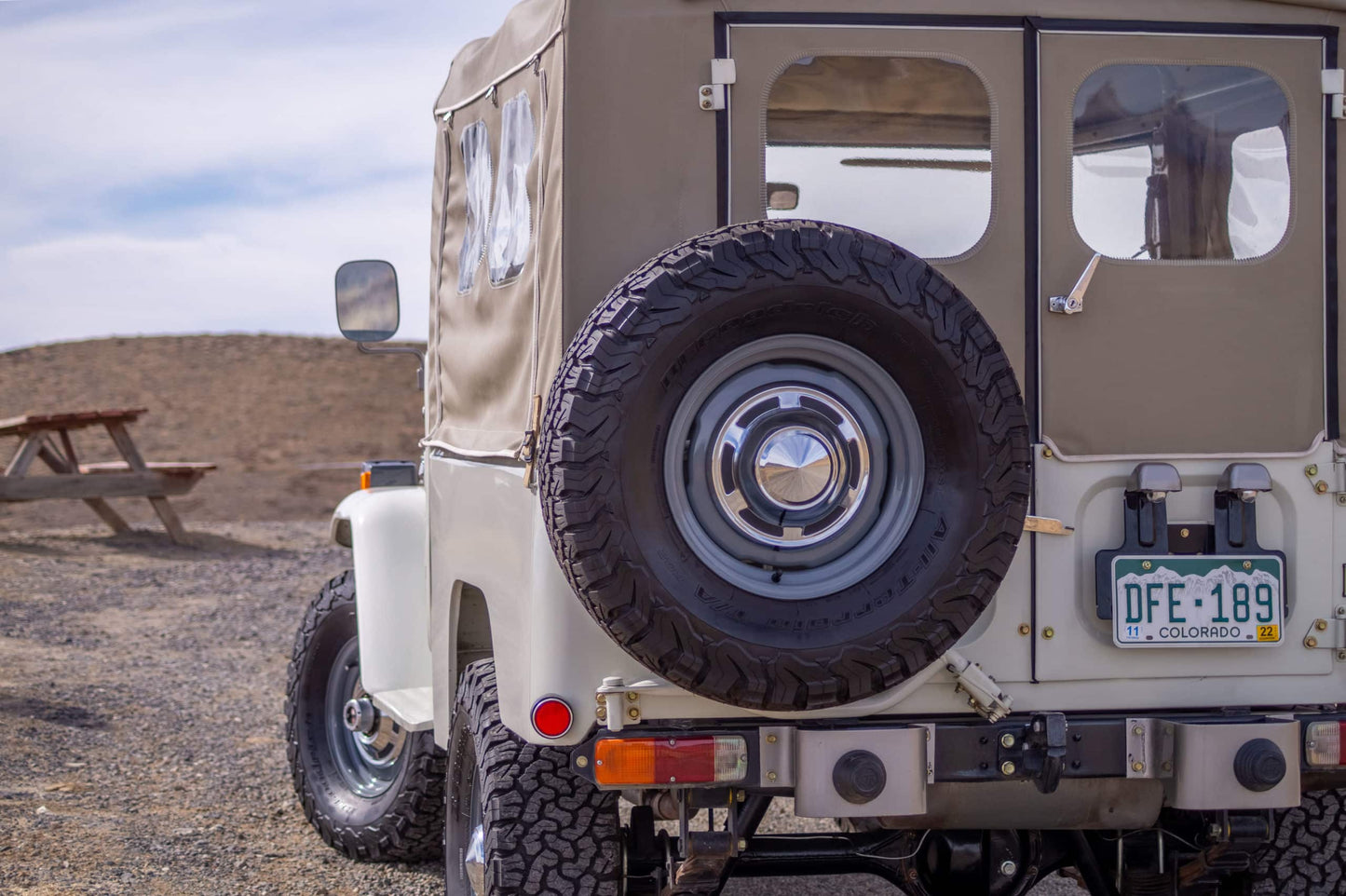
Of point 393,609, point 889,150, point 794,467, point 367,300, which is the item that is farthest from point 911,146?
point 393,609

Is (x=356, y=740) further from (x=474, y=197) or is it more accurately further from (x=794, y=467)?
(x=794, y=467)

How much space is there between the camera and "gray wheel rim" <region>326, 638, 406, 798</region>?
5066mm

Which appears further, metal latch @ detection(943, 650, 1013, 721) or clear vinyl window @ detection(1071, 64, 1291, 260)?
clear vinyl window @ detection(1071, 64, 1291, 260)

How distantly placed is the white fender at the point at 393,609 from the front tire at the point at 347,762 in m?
0.19

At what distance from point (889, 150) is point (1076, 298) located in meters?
0.53

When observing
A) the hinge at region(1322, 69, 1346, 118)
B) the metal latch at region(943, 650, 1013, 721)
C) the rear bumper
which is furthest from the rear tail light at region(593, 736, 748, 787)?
the hinge at region(1322, 69, 1346, 118)

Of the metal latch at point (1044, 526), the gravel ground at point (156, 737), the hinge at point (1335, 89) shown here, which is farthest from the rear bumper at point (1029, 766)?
the gravel ground at point (156, 737)

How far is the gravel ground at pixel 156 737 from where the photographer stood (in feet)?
15.7

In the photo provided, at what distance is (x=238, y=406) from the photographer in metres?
25.5

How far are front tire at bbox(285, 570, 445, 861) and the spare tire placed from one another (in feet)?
7.06

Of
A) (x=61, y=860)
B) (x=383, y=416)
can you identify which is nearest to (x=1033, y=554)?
(x=61, y=860)

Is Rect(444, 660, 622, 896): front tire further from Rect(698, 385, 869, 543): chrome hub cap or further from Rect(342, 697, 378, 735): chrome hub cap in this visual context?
Rect(342, 697, 378, 735): chrome hub cap

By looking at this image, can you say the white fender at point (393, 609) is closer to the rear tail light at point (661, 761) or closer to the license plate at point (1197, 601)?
the rear tail light at point (661, 761)

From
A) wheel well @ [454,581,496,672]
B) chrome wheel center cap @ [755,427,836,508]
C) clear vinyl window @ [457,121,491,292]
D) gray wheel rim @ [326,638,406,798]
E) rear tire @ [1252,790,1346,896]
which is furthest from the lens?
gray wheel rim @ [326,638,406,798]
